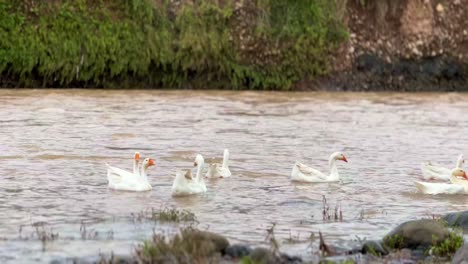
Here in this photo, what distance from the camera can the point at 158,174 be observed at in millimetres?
14539

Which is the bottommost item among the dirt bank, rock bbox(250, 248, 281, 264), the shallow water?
the shallow water

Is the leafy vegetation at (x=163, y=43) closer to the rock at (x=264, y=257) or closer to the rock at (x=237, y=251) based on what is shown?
the rock at (x=237, y=251)

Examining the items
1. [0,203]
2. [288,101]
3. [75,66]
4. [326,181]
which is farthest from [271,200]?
[75,66]

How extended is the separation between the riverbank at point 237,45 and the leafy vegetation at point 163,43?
3 cm

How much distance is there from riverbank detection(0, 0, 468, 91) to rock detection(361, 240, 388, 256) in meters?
19.4

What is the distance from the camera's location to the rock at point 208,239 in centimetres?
859

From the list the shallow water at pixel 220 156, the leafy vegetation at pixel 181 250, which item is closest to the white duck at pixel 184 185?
the shallow water at pixel 220 156

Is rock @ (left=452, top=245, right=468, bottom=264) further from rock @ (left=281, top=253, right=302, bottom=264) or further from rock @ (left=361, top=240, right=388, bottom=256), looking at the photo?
rock @ (left=281, top=253, right=302, bottom=264)

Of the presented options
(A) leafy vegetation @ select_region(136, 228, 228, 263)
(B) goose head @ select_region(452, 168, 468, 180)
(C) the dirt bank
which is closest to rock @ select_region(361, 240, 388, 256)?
(A) leafy vegetation @ select_region(136, 228, 228, 263)

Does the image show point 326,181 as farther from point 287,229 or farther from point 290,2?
point 290,2

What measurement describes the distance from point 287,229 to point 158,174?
436 centimetres

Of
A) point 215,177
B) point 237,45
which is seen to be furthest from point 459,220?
point 237,45

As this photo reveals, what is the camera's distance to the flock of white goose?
1275cm

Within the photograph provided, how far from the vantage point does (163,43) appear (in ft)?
93.8
